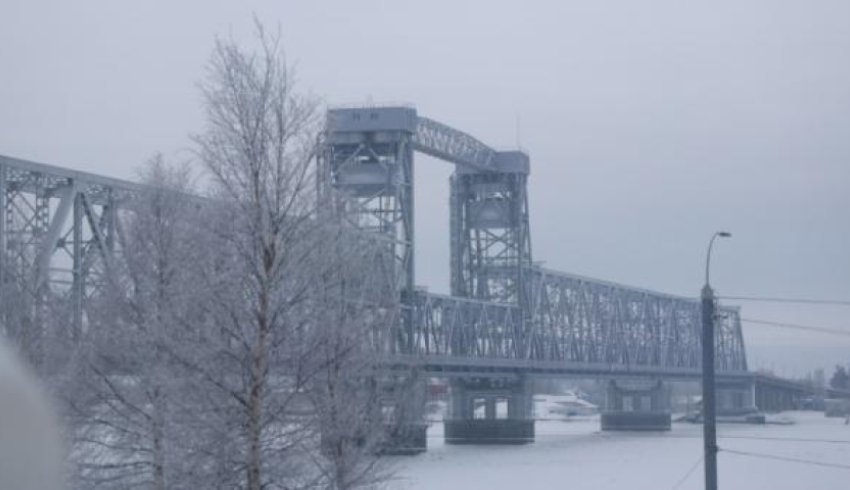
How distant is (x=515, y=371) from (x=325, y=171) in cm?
8276

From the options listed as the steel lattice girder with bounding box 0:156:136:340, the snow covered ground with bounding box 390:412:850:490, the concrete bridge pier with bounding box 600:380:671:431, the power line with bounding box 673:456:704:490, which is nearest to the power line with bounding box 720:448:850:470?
Answer: the snow covered ground with bounding box 390:412:850:490

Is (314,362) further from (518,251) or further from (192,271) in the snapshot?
(518,251)

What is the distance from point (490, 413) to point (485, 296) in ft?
28.1

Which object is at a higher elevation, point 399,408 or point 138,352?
point 138,352

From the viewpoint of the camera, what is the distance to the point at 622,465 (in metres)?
63.2

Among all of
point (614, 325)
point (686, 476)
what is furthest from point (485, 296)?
point (686, 476)

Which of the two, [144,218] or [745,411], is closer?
[144,218]

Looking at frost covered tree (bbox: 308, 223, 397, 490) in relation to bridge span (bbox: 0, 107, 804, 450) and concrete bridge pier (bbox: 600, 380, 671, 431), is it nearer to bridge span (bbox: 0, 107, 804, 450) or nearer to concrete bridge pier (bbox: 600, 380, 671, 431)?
bridge span (bbox: 0, 107, 804, 450)

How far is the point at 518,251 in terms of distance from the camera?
99.2m

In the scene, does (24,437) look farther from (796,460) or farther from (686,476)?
(796,460)

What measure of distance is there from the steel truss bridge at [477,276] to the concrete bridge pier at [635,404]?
7.25ft

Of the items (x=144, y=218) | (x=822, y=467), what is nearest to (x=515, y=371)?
(x=822, y=467)

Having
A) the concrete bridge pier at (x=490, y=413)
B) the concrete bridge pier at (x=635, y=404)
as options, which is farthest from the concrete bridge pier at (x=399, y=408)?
the concrete bridge pier at (x=635, y=404)

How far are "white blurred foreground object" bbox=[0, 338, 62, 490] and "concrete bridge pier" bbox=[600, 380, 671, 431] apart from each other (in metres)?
106
